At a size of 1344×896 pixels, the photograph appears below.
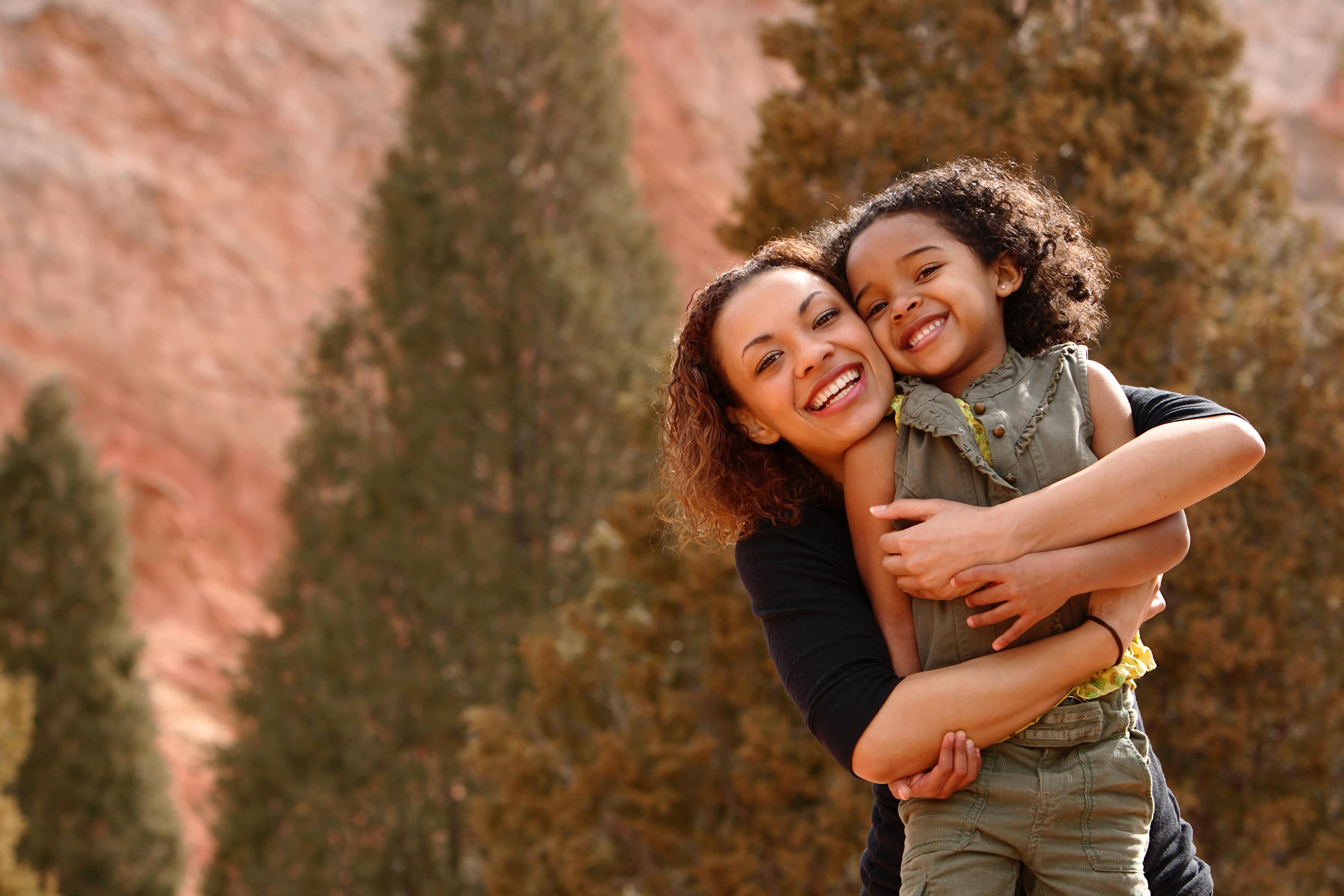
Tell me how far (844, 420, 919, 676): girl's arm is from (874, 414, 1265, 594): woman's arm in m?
0.12

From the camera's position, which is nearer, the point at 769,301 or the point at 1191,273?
the point at 769,301

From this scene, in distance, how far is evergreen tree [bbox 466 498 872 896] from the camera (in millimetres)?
4145

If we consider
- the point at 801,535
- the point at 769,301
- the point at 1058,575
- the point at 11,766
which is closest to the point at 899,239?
the point at 769,301

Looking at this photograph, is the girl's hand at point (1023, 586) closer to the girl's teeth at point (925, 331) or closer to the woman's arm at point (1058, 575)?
the woman's arm at point (1058, 575)

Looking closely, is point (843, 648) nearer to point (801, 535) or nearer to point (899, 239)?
point (801, 535)

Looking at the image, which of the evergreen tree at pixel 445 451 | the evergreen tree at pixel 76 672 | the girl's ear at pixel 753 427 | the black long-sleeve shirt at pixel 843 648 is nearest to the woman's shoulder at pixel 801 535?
the black long-sleeve shirt at pixel 843 648

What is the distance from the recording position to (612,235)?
32.9 ft

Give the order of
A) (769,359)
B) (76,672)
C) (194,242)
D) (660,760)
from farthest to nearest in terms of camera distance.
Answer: (194,242) < (76,672) < (660,760) < (769,359)

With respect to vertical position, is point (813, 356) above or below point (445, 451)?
below

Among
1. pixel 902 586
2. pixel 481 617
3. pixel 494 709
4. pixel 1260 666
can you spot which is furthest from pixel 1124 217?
pixel 481 617

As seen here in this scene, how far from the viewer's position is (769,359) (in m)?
1.75

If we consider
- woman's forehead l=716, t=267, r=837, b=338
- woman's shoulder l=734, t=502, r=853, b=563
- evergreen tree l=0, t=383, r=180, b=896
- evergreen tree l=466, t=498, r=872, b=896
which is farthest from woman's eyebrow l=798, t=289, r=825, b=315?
evergreen tree l=0, t=383, r=180, b=896

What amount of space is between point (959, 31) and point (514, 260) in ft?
18.0

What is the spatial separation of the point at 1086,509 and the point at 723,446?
22.2 inches
